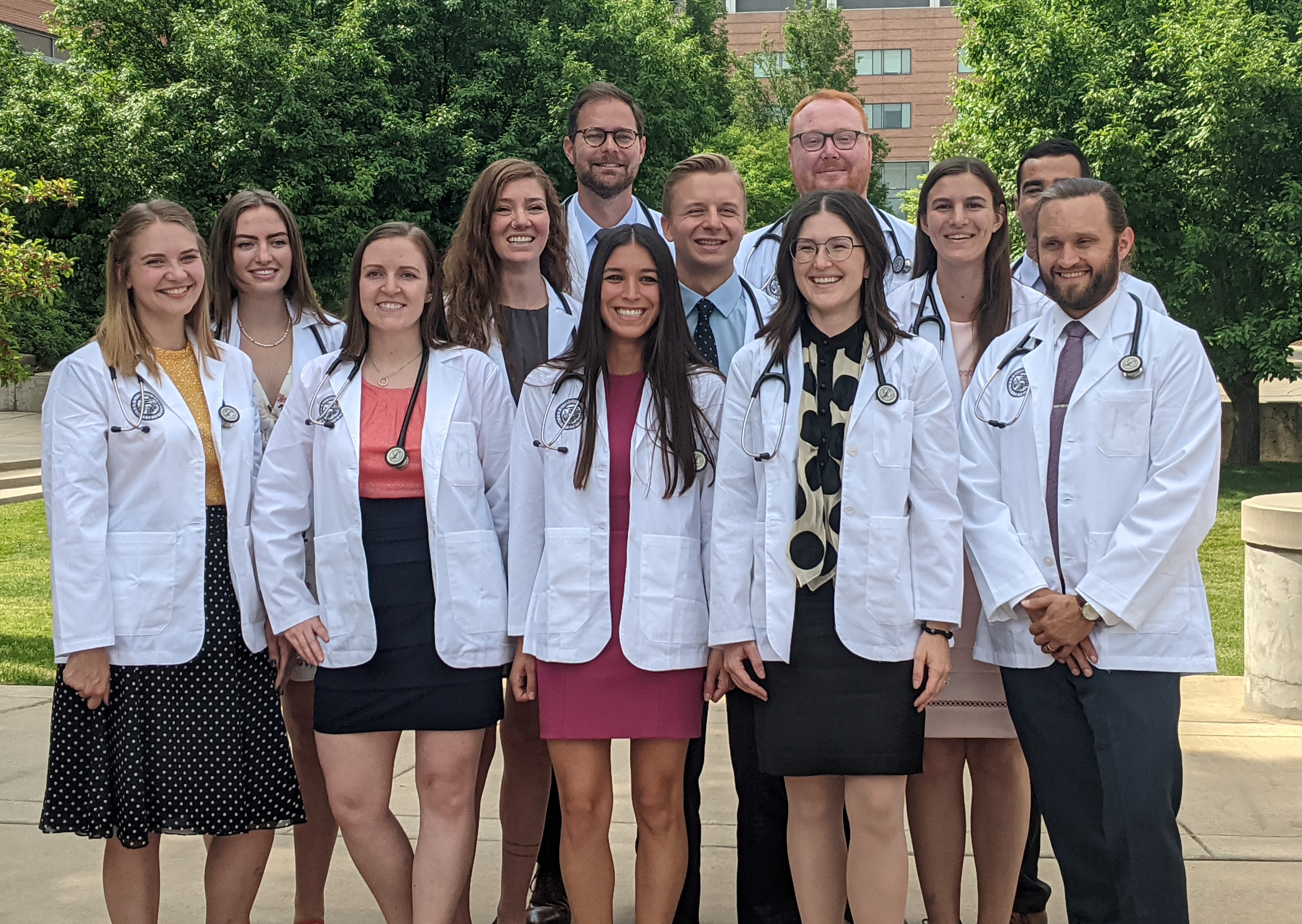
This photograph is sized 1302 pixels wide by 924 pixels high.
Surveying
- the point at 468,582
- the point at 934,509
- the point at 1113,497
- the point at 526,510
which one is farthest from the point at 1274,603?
the point at 468,582

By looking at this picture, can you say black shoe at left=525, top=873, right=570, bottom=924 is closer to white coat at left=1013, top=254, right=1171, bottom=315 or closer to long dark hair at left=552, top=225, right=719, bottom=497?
long dark hair at left=552, top=225, right=719, bottom=497

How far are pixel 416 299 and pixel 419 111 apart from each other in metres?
21.2

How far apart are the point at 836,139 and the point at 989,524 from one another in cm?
178

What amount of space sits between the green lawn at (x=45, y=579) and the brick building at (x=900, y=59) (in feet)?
172

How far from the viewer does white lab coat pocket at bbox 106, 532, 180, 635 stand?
3488 millimetres

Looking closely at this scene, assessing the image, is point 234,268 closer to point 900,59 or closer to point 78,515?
point 78,515

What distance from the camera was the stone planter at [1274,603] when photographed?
6469 mm

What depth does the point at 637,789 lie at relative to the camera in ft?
11.6

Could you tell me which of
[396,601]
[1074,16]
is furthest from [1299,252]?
[396,601]

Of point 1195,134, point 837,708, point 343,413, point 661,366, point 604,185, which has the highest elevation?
point 1195,134

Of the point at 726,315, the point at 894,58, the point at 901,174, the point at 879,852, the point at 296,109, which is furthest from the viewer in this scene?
the point at 901,174

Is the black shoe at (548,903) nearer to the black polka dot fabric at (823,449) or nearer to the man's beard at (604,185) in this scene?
the black polka dot fabric at (823,449)

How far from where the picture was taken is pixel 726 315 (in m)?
4.18

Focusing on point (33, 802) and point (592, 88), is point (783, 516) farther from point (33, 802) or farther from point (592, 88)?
point (33, 802)
